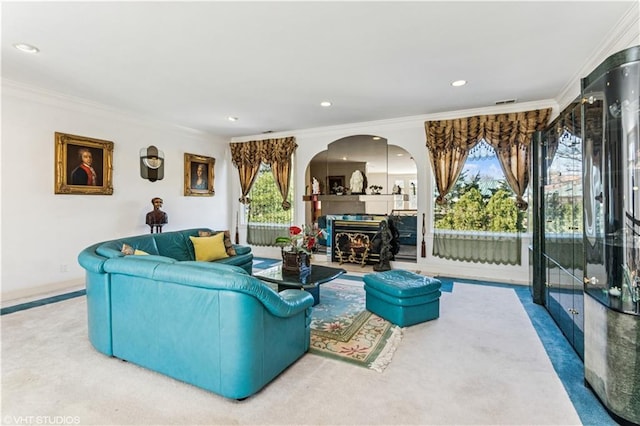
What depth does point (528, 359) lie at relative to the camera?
264 cm

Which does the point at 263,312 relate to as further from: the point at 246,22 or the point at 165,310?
the point at 246,22

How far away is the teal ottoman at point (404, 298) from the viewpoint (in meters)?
3.23

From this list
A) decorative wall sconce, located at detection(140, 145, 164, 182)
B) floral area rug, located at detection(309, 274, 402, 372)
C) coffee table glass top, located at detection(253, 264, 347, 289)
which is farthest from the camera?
decorative wall sconce, located at detection(140, 145, 164, 182)

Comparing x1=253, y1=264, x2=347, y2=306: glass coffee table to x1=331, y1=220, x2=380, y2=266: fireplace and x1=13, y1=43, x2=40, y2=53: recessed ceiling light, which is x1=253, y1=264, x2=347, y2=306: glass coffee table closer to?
x1=331, y1=220, x2=380, y2=266: fireplace

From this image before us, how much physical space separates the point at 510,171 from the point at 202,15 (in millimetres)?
4757

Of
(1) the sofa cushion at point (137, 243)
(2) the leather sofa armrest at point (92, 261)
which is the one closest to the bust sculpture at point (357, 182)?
(1) the sofa cushion at point (137, 243)

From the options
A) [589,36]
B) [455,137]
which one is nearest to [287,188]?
[455,137]

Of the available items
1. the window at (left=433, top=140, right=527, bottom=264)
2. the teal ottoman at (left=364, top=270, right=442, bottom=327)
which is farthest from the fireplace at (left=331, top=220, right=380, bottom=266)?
the teal ottoman at (left=364, top=270, right=442, bottom=327)

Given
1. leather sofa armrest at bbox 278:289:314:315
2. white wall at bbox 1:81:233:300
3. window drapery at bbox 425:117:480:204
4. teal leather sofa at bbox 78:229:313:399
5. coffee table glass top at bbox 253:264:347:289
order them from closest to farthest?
teal leather sofa at bbox 78:229:313:399 → leather sofa armrest at bbox 278:289:314:315 → coffee table glass top at bbox 253:264:347:289 → white wall at bbox 1:81:233:300 → window drapery at bbox 425:117:480:204

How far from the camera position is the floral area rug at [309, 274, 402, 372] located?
8.70ft

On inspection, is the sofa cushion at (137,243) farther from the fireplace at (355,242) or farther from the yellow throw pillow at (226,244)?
the fireplace at (355,242)

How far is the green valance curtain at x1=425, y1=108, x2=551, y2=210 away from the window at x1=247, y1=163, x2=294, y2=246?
3125 millimetres

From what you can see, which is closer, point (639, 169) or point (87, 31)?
point (639, 169)

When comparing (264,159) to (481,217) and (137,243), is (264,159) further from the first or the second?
(481,217)
